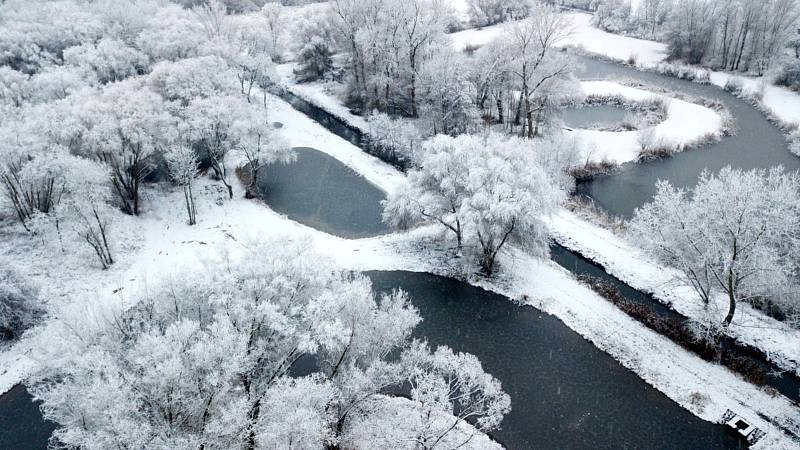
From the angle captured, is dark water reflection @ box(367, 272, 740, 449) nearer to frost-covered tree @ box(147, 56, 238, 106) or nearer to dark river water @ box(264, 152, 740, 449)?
dark river water @ box(264, 152, 740, 449)

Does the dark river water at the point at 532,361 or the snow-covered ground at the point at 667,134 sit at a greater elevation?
the snow-covered ground at the point at 667,134

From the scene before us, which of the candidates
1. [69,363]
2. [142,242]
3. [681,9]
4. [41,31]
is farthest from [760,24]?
[41,31]

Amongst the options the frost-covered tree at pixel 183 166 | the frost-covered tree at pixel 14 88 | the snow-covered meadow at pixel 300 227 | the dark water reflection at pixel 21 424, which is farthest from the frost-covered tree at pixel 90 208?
the frost-covered tree at pixel 14 88

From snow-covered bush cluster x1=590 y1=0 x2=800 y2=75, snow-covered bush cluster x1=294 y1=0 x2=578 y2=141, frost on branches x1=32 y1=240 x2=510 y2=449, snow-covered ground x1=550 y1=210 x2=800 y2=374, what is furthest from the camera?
snow-covered bush cluster x1=590 y1=0 x2=800 y2=75

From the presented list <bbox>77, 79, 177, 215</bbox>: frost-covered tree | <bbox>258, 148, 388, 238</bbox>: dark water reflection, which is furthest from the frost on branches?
<bbox>77, 79, 177, 215</bbox>: frost-covered tree

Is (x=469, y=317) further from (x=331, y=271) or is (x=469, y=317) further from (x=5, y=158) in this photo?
(x=5, y=158)

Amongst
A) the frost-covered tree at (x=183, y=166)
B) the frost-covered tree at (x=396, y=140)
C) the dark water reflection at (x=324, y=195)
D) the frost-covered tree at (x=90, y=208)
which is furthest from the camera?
the frost-covered tree at (x=396, y=140)

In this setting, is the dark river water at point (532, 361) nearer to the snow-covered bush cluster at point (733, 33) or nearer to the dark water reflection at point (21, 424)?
the dark water reflection at point (21, 424)

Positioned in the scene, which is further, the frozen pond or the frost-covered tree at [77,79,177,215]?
the frozen pond
